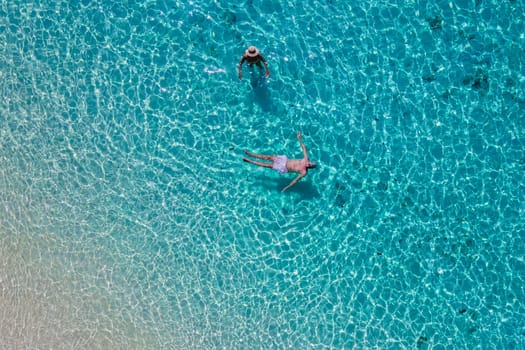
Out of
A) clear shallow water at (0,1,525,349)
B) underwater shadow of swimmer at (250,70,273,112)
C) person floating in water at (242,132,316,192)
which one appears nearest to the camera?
person floating in water at (242,132,316,192)

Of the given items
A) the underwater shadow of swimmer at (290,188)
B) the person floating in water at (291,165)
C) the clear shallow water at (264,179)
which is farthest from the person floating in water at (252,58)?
the underwater shadow of swimmer at (290,188)

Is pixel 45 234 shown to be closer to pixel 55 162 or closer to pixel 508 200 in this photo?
pixel 55 162

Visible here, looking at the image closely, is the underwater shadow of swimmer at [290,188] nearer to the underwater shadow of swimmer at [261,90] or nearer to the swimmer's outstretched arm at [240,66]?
the underwater shadow of swimmer at [261,90]

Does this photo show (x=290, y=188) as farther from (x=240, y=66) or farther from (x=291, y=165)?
(x=240, y=66)

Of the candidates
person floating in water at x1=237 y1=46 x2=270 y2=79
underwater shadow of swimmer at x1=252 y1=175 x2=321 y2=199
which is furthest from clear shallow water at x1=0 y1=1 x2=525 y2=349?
person floating in water at x1=237 y1=46 x2=270 y2=79

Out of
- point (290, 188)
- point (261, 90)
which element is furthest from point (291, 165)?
point (261, 90)

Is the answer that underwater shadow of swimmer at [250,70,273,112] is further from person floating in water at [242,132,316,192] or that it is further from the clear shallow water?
person floating in water at [242,132,316,192]
